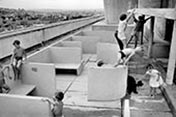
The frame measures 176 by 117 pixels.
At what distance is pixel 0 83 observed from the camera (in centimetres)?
507

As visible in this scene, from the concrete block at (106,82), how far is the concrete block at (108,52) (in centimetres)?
325

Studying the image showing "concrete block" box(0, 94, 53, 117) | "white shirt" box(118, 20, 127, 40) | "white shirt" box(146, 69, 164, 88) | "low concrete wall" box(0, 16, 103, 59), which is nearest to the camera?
"concrete block" box(0, 94, 53, 117)

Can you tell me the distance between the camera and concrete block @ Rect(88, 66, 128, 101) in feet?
18.8

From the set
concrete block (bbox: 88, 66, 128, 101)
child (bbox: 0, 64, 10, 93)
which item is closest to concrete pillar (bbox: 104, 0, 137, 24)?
concrete block (bbox: 88, 66, 128, 101)

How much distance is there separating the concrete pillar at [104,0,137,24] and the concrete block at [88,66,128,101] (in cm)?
1646

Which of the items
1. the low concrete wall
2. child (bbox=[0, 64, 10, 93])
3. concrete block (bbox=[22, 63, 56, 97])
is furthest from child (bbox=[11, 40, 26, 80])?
the low concrete wall

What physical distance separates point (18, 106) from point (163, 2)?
41.4 ft

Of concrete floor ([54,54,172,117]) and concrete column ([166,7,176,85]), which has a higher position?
concrete column ([166,7,176,85])

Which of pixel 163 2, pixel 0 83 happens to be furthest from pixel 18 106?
pixel 163 2

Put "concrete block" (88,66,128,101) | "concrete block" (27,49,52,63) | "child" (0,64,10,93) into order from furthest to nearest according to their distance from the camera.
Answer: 1. "concrete block" (27,49,52,63)
2. "concrete block" (88,66,128,101)
3. "child" (0,64,10,93)

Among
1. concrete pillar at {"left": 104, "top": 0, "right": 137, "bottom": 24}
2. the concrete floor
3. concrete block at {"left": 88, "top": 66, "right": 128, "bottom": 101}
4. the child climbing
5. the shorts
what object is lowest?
the concrete floor

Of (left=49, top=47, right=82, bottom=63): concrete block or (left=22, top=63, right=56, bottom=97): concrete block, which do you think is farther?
(left=49, top=47, right=82, bottom=63): concrete block

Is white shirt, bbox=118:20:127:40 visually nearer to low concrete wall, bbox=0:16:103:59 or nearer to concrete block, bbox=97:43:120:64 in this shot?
concrete block, bbox=97:43:120:64

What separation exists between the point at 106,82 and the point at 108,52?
395 cm
